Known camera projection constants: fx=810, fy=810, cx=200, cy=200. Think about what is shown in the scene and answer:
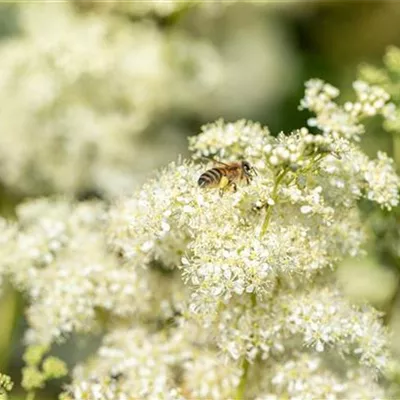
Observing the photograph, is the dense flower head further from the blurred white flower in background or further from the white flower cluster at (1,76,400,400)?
the blurred white flower in background

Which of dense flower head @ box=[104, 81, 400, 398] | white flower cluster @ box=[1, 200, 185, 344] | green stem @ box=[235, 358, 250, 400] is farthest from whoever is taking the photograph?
white flower cluster @ box=[1, 200, 185, 344]

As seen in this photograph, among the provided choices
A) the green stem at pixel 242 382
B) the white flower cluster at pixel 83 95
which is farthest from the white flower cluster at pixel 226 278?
the white flower cluster at pixel 83 95

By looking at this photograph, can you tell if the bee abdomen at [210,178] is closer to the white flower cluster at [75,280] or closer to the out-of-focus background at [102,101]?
the white flower cluster at [75,280]

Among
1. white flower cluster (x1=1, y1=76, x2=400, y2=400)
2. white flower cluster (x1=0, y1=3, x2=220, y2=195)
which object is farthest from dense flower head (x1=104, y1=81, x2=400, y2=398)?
white flower cluster (x1=0, y1=3, x2=220, y2=195)

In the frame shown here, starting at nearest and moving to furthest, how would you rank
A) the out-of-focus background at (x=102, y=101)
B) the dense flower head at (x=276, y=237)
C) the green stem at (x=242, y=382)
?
the dense flower head at (x=276, y=237) < the green stem at (x=242, y=382) < the out-of-focus background at (x=102, y=101)

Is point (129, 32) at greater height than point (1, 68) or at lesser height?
greater

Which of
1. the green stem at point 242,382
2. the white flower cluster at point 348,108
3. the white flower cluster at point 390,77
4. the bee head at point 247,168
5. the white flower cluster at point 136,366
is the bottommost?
the green stem at point 242,382

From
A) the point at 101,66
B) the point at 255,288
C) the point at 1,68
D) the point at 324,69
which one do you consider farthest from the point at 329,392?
the point at 324,69

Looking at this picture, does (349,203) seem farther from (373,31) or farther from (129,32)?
(373,31)

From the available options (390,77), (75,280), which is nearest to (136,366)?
(75,280)
